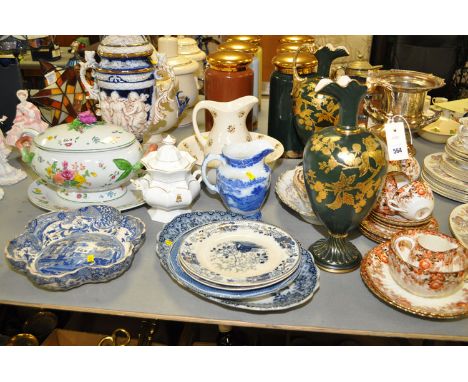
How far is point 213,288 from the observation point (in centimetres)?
84

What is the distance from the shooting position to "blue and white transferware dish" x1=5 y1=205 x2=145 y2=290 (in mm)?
875

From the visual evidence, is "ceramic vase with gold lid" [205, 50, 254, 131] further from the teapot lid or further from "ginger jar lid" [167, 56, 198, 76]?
the teapot lid

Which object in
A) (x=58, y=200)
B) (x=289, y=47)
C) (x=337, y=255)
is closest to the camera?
(x=337, y=255)

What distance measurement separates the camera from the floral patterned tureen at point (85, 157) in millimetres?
1094

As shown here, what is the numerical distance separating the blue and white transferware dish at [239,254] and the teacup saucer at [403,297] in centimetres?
16

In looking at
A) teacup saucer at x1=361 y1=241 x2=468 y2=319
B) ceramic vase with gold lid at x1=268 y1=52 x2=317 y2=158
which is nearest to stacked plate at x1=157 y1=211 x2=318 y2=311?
teacup saucer at x1=361 y1=241 x2=468 y2=319

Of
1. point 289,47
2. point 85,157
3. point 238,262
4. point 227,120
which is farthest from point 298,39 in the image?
point 238,262

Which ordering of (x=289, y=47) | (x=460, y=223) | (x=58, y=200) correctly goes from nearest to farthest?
(x=460, y=223), (x=58, y=200), (x=289, y=47)

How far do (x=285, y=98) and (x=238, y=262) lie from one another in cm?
67

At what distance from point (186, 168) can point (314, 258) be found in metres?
0.37

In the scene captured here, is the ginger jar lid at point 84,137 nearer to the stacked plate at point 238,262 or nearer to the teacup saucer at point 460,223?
the stacked plate at point 238,262

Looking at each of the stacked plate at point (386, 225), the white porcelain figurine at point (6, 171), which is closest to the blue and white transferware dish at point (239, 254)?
the stacked plate at point (386, 225)

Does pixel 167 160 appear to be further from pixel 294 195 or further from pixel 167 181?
pixel 294 195

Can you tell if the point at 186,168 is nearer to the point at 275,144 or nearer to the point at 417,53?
the point at 275,144
